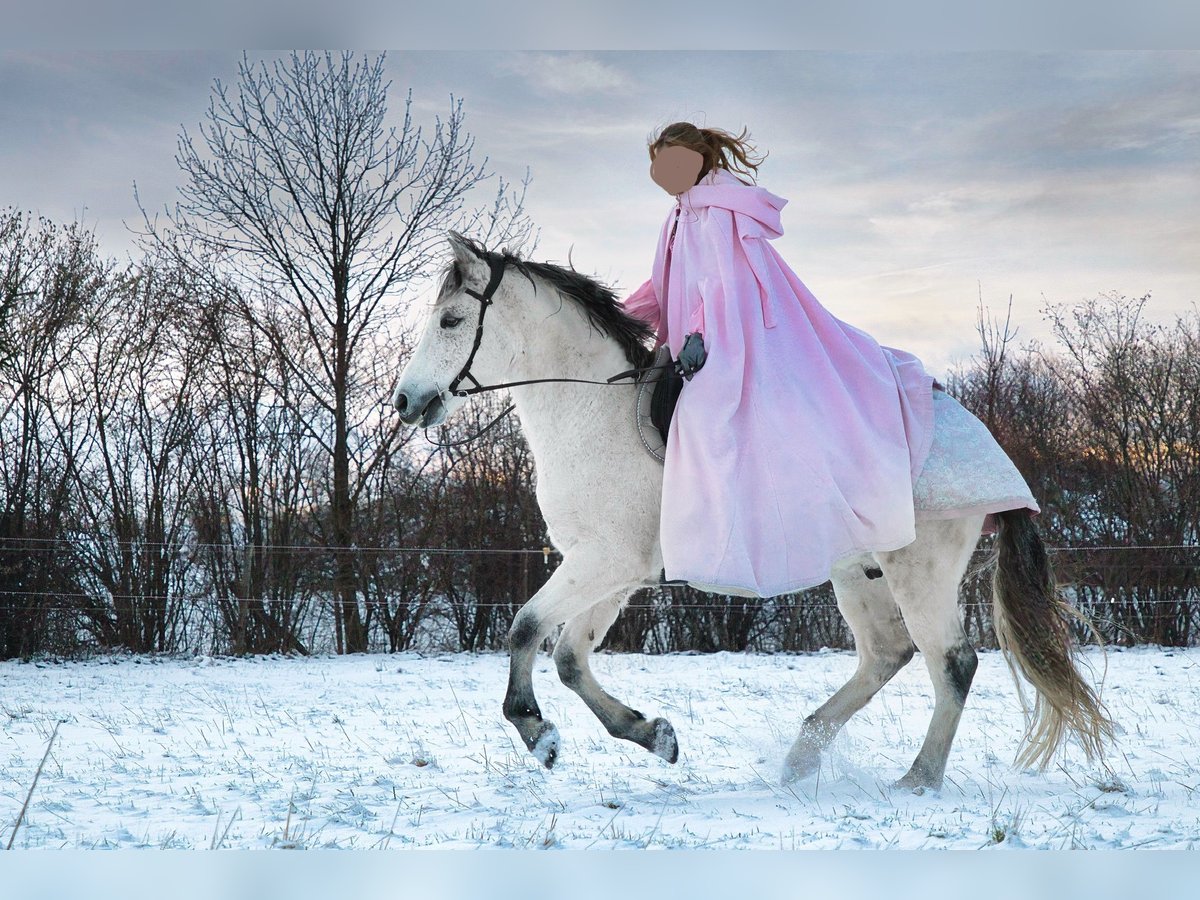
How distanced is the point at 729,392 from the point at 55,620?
30.6 feet

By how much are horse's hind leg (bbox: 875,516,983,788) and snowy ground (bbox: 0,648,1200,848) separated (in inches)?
14.0

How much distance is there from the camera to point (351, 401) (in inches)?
450

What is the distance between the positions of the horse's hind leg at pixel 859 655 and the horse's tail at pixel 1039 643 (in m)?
0.42

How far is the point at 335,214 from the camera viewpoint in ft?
37.3

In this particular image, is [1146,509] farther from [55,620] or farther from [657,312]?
[55,620]

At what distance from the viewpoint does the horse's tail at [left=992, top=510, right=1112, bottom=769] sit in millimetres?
3676

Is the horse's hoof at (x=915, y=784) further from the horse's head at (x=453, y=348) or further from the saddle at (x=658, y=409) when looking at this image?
the horse's head at (x=453, y=348)

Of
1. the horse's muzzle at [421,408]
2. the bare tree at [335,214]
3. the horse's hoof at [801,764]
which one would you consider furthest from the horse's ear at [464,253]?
the bare tree at [335,214]

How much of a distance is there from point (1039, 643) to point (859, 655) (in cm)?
69

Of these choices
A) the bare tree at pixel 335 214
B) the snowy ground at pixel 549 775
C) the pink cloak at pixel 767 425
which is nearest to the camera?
the snowy ground at pixel 549 775

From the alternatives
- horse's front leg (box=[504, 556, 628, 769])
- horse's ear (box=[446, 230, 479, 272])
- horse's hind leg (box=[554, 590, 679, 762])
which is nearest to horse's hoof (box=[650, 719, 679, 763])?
horse's hind leg (box=[554, 590, 679, 762])

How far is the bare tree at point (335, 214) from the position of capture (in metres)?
11.2

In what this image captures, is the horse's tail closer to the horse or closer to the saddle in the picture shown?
the horse
